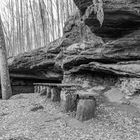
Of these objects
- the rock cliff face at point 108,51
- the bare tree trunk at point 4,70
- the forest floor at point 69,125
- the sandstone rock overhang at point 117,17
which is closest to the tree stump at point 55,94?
the forest floor at point 69,125

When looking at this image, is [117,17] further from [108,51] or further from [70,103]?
[70,103]

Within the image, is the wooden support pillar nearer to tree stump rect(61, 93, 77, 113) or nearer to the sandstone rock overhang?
tree stump rect(61, 93, 77, 113)

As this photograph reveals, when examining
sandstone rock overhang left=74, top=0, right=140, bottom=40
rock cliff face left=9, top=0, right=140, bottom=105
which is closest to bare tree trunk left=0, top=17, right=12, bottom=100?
rock cliff face left=9, top=0, right=140, bottom=105

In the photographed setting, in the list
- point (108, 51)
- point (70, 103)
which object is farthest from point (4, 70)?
point (108, 51)

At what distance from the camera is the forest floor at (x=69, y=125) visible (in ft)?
Result: 12.2

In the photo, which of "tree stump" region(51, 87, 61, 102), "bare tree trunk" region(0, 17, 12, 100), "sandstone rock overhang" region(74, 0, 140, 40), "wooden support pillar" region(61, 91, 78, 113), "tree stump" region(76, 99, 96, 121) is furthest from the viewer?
"bare tree trunk" region(0, 17, 12, 100)

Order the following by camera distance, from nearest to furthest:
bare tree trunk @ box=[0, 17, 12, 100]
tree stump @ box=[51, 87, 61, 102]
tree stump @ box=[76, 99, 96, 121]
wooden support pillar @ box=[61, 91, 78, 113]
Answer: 1. tree stump @ box=[76, 99, 96, 121]
2. wooden support pillar @ box=[61, 91, 78, 113]
3. tree stump @ box=[51, 87, 61, 102]
4. bare tree trunk @ box=[0, 17, 12, 100]

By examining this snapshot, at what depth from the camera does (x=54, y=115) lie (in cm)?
501

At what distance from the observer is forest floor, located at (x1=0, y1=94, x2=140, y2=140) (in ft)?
12.2

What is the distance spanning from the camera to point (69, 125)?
14.0ft

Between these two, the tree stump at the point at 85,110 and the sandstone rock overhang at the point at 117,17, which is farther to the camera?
the sandstone rock overhang at the point at 117,17

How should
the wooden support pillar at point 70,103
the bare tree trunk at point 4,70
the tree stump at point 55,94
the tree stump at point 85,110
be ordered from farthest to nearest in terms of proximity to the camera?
the bare tree trunk at point 4,70
the tree stump at point 55,94
the wooden support pillar at point 70,103
the tree stump at point 85,110

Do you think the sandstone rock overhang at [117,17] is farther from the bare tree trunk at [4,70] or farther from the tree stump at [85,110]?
the bare tree trunk at [4,70]

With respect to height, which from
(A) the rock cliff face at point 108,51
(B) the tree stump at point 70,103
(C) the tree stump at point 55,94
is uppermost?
(A) the rock cliff face at point 108,51
